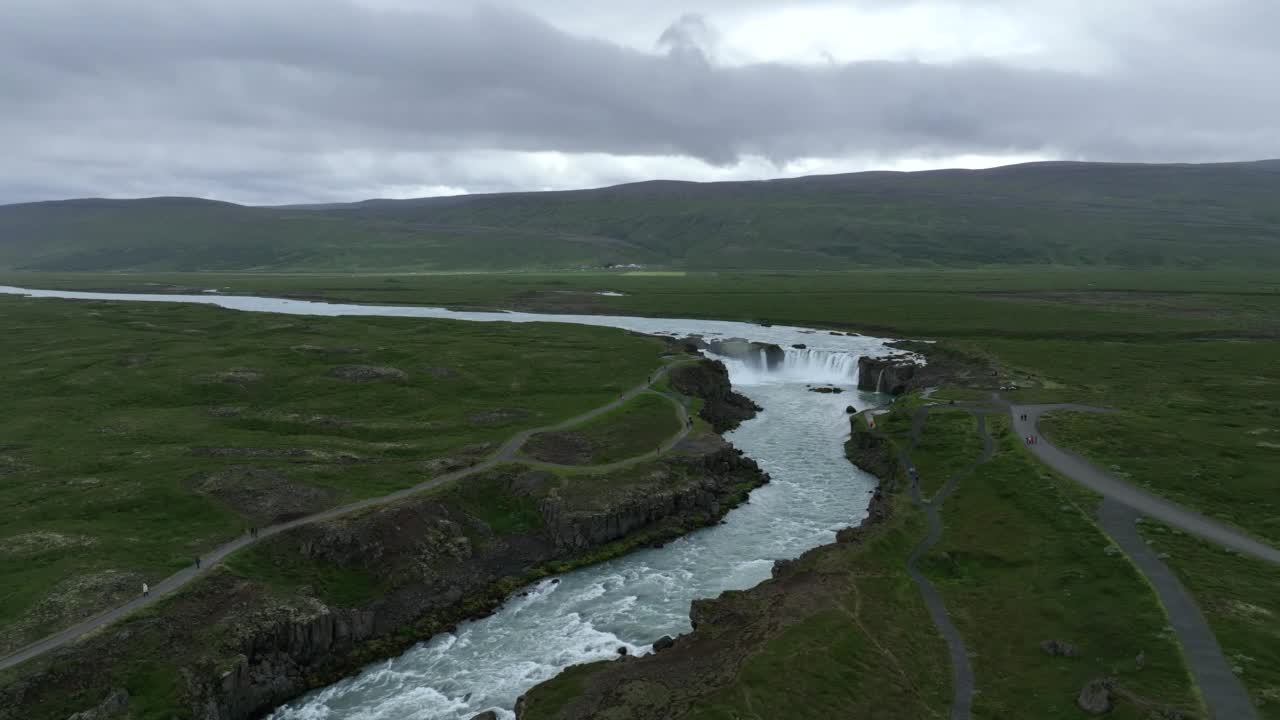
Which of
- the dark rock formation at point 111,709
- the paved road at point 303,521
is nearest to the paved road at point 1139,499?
the paved road at point 303,521

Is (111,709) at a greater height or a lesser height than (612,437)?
lesser

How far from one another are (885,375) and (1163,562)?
3221 inches

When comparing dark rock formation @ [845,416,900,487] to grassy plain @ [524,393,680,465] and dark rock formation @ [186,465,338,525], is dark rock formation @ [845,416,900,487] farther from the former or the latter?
dark rock formation @ [186,465,338,525]

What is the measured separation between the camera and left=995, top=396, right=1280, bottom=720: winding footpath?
3756 cm

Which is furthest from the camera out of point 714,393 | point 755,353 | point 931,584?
point 755,353

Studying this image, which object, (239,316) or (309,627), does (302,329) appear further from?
(309,627)

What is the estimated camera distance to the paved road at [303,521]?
43531 millimetres

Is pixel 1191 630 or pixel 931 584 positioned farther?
pixel 931 584

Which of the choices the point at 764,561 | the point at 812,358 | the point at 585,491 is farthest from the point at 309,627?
the point at 812,358

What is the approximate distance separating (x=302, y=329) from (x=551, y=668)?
148m

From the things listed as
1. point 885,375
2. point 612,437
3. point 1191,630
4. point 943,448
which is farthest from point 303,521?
point 885,375

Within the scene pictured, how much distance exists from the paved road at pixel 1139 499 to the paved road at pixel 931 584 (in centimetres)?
566

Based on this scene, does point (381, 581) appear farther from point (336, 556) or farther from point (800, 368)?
point (800, 368)

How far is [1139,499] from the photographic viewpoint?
6525 centimetres
